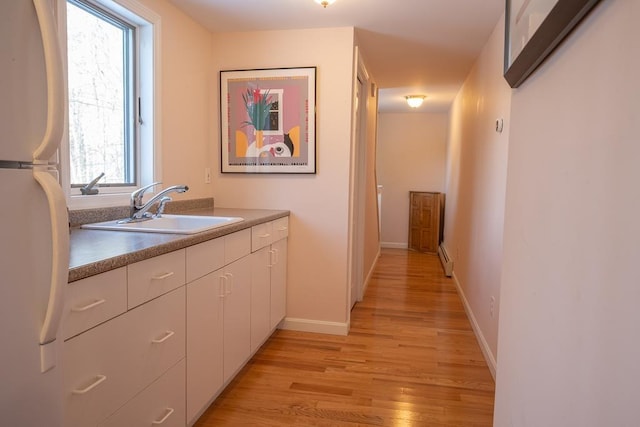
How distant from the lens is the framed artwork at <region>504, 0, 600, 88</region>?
2.20 feet

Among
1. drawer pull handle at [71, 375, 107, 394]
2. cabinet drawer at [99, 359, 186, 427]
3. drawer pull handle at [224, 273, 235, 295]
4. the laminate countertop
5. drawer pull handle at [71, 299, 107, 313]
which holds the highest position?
the laminate countertop

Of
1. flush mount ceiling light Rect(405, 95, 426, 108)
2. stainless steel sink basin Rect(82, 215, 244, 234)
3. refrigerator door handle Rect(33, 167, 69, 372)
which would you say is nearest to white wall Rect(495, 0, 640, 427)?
refrigerator door handle Rect(33, 167, 69, 372)

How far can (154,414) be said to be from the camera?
1.45 metres

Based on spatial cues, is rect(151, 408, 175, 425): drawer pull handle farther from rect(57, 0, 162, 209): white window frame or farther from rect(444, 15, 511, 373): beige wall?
rect(444, 15, 511, 373): beige wall

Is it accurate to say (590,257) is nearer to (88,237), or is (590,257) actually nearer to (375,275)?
(88,237)

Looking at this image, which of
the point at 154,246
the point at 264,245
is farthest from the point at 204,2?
the point at 154,246

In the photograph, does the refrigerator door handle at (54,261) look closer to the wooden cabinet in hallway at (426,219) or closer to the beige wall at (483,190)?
the beige wall at (483,190)

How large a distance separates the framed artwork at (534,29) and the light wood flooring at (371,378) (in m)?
1.66

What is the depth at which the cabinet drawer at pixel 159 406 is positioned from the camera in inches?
51.1

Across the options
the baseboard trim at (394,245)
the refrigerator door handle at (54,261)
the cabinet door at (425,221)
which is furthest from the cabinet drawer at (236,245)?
the baseboard trim at (394,245)

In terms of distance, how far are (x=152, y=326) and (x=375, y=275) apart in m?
3.69

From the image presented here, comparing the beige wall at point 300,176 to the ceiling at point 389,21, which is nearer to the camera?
the ceiling at point 389,21

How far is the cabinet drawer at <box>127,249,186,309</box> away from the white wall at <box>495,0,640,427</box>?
1146mm

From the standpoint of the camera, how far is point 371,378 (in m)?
2.37
